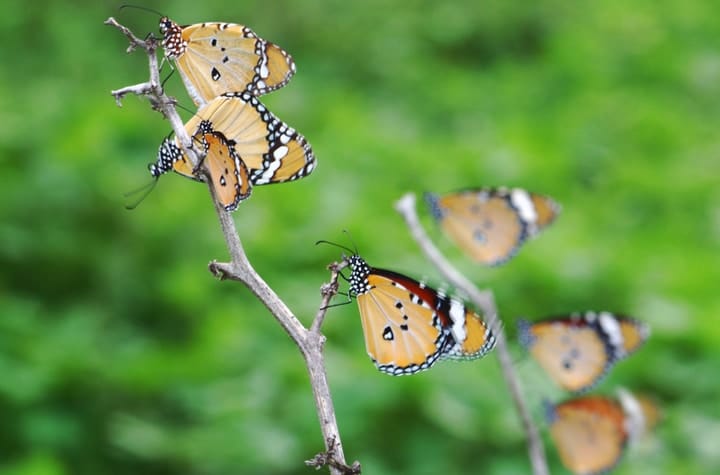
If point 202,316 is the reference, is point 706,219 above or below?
above

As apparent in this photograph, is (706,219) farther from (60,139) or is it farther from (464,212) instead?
(60,139)

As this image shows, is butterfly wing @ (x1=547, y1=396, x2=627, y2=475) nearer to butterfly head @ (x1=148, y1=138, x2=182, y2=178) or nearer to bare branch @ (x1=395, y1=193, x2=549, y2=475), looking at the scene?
bare branch @ (x1=395, y1=193, x2=549, y2=475)

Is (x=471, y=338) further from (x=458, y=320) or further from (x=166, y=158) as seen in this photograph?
(x=166, y=158)

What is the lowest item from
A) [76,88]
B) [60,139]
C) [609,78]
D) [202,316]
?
[202,316]

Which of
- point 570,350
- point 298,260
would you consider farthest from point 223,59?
point 298,260

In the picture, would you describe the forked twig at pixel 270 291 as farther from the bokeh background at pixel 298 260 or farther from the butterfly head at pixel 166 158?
the bokeh background at pixel 298 260

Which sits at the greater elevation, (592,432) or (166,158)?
(592,432)

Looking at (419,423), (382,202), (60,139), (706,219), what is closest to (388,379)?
(419,423)
